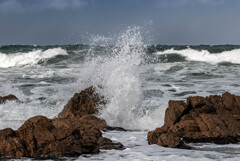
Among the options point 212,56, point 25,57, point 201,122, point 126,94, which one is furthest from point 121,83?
point 25,57

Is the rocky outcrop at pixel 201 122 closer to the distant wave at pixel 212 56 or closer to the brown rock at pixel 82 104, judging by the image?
the brown rock at pixel 82 104

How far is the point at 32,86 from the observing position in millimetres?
13156

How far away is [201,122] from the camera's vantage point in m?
5.58

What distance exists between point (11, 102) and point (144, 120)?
12.2ft

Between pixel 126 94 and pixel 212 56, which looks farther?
pixel 212 56

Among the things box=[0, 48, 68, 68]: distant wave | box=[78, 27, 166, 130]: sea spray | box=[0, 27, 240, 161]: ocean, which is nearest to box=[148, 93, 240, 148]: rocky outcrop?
box=[0, 27, 240, 161]: ocean

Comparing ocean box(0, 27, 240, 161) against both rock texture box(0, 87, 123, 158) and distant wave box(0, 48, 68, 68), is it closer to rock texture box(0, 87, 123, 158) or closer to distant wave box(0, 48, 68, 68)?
rock texture box(0, 87, 123, 158)

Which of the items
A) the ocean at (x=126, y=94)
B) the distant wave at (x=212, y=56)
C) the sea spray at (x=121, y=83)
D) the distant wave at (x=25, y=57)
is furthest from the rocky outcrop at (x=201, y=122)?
the distant wave at (x=25, y=57)

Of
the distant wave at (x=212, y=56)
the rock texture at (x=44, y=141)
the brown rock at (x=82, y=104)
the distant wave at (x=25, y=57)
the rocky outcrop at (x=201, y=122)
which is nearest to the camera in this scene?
the rock texture at (x=44, y=141)

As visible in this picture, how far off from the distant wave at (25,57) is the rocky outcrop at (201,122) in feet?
70.6

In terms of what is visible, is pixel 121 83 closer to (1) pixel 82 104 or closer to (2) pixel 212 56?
(1) pixel 82 104

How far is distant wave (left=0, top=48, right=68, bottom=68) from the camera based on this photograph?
88.2ft

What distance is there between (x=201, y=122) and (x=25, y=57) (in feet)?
79.5

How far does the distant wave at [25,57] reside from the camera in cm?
2687
